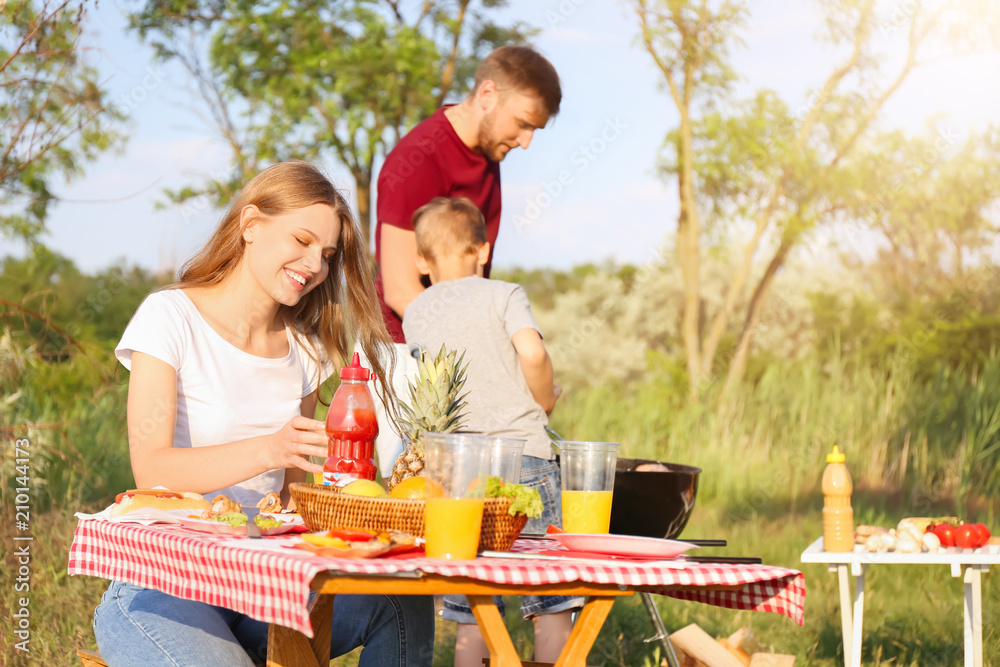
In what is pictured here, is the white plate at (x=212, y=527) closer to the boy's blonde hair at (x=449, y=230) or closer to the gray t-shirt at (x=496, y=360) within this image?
the gray t-shirt at (x=496, y=360)

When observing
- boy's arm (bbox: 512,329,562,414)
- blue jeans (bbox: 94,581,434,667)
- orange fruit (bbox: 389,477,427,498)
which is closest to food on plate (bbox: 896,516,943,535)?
boy's arm (bbox: 512,329,562,414)

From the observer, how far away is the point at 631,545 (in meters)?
1.71

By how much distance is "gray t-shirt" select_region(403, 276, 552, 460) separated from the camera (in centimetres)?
322

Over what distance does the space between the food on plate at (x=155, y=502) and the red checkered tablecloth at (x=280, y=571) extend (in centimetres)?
5

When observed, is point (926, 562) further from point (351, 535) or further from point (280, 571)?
point (280, 571)

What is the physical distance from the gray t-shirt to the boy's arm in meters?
0.02

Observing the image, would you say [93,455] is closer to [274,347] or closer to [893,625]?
Answer: [274,347]

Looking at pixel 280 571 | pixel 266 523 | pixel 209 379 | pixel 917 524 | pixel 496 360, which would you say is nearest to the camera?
pixel 280 571

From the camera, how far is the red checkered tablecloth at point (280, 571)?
4.59 ft

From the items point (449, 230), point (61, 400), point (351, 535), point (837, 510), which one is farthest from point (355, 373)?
point (61, 400)

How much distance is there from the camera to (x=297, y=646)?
178 cm

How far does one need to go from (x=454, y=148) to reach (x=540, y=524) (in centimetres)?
154

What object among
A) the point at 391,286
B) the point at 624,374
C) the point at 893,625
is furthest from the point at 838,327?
the point at 391,286

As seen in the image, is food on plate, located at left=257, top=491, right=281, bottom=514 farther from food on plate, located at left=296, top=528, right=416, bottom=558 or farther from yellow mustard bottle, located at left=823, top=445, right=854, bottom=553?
yellow mustard bottle, located at left=823, top=445, right=854, bottom=553
